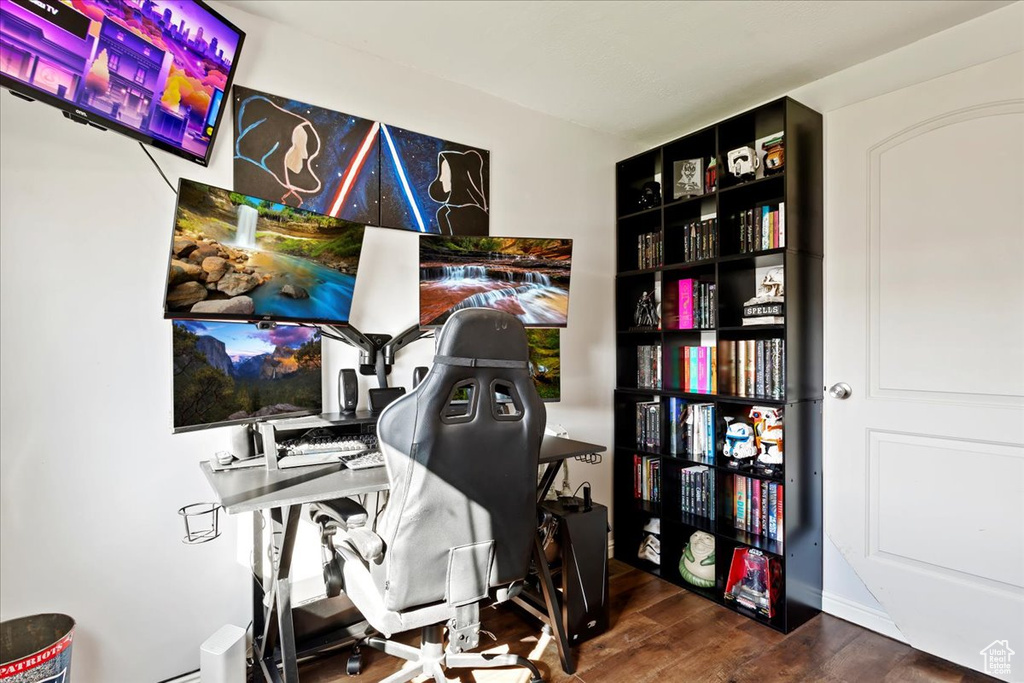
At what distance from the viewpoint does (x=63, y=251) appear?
170cm

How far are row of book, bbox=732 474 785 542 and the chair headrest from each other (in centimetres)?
162

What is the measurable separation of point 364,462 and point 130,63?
1.44m

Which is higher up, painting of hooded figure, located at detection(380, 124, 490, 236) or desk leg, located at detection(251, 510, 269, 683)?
painting of hooded figure, located at detection(380, 124, 490, 236)

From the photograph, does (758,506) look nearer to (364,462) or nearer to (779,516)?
(779,516)

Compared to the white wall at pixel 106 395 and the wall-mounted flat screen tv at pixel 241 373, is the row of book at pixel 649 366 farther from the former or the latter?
the wall-mounted flat screen tv at pixel 241 373

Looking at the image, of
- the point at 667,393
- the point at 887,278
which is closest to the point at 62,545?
the point at 667,393

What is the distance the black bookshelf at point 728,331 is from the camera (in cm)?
240

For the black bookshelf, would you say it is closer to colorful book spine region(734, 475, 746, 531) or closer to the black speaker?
colorful book spine region(734, 475, 746, 531)

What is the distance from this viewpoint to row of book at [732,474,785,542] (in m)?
2.42

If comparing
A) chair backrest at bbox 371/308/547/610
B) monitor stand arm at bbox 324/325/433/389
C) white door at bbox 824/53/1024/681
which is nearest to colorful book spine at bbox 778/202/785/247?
white door at bbox 824/53/1024/681

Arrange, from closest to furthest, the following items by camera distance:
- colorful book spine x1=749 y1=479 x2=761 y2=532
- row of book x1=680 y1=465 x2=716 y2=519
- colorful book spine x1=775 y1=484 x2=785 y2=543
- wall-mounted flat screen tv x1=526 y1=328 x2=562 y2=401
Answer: colorful book spine x1=775 y1=484 x2=785 y2=543 → colorful book spine x1=749 y1=479 x2=761 y2=532 → row of book x1=680 y1=465 x2=716 y2=519 → wall-mounted flat screen tv x1=526 y1=328 x2=562 y2=401

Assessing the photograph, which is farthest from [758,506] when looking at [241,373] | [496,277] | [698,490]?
[241,373]

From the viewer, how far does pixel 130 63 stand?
5.17 feet

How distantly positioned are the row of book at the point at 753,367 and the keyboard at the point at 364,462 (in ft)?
5.87
